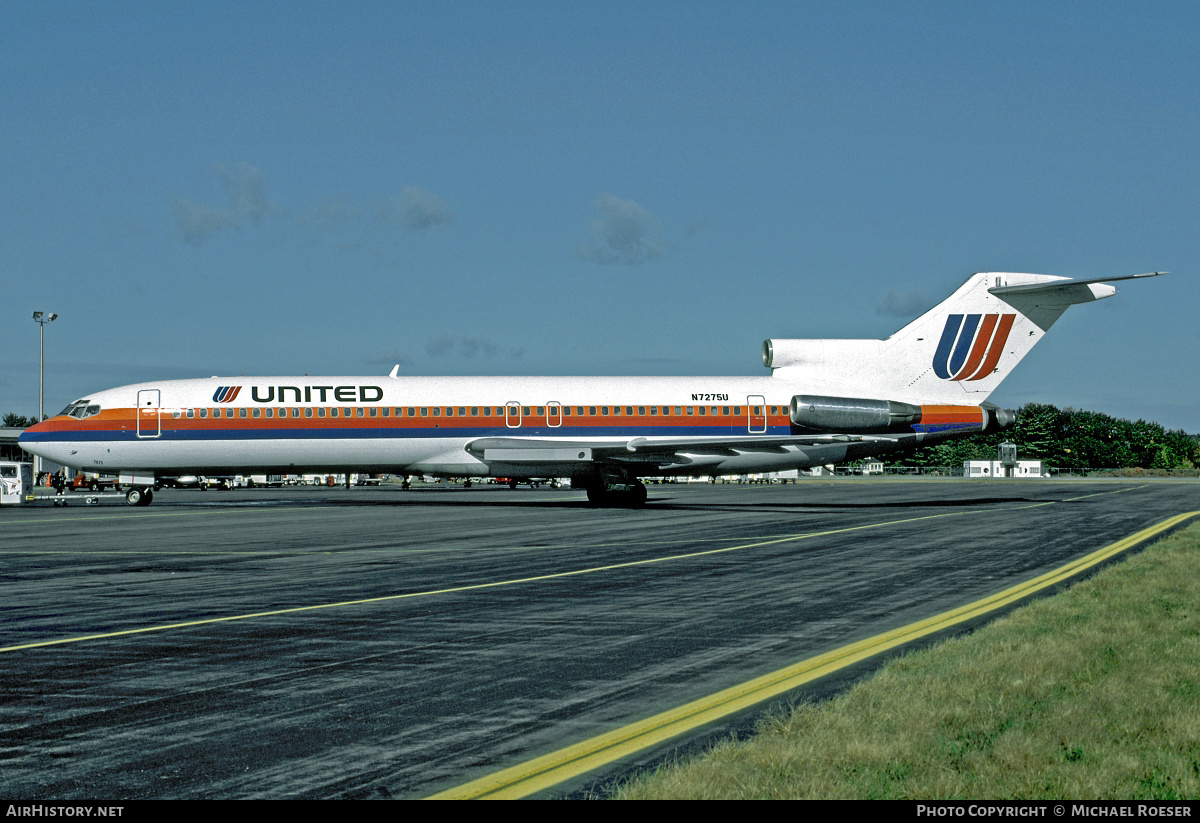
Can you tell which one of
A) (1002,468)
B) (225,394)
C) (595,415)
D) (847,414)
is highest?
(225,394)

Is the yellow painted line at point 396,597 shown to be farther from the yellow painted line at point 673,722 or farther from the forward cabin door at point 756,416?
the forward cabin door at point 756,416

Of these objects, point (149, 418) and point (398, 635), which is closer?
point (398, 635)

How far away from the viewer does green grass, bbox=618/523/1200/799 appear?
6113 millimetres

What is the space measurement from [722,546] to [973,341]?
848 inches

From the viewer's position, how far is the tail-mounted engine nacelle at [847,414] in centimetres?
3909

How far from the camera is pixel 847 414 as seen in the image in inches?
1539

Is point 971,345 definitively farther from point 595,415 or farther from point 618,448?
point 595,415

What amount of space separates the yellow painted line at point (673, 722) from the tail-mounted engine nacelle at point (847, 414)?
84.7 ft

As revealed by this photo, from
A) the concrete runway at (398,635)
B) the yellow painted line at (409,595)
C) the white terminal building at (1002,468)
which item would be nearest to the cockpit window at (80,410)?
the concrete runway at (398,635)

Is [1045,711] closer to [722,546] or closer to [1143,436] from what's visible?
[722,546]

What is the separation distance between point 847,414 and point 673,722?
32397mm

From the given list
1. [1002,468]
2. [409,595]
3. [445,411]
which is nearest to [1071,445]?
[1002,468]

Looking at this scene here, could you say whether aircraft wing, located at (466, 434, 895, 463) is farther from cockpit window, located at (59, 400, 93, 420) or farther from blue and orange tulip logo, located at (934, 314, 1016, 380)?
cockpit window, located at (59, 400, 93, 420)

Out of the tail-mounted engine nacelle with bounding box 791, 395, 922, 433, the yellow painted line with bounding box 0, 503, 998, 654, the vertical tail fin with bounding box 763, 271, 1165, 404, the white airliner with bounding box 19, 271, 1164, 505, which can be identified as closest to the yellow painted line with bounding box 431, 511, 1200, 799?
the yellow painted line with bounding box 0, 503, 998, 654
